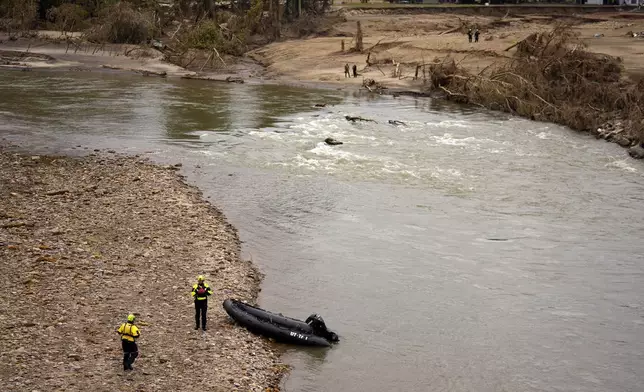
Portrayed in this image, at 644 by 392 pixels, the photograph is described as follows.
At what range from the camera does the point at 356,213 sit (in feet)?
80.5

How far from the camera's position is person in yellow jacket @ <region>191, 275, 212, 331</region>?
1503 cm

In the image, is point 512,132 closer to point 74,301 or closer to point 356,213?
point 356,213

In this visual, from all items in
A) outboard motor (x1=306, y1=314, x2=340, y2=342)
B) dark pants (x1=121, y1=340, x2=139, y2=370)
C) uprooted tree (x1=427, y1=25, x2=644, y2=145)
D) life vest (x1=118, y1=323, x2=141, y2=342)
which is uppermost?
uprooted tree (x1=427, y1=25, x2=644, y2=145)

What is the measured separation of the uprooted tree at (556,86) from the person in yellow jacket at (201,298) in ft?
82.6

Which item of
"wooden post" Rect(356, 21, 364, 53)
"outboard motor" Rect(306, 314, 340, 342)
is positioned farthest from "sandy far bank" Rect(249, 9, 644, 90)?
"outboard motor" Rect(306, 314, 340, 342)

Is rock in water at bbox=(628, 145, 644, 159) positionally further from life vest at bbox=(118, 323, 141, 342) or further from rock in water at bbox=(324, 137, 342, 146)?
life vest at bbox=(118, 323, 141, 342)

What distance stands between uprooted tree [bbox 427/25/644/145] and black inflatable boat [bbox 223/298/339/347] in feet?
77.1

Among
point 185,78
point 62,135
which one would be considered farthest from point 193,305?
point 185,78

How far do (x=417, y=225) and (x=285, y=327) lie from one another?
28.7 ft

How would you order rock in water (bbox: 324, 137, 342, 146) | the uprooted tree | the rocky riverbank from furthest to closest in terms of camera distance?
the uprooted tree
rock in water (bbox: 324, 137, 342, 146)
the rocky riverbank

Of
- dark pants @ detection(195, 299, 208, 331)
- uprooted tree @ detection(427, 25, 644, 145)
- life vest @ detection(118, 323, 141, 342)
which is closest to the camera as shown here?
life vest @ detection(118, 323, 141, 342)

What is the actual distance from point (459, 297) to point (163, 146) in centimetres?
1727

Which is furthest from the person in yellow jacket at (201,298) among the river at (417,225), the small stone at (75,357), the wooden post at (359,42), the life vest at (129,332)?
the wooden post at (359,42)

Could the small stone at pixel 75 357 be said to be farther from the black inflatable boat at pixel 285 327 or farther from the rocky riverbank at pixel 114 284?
the black inflatable boat at pixel 285 327
